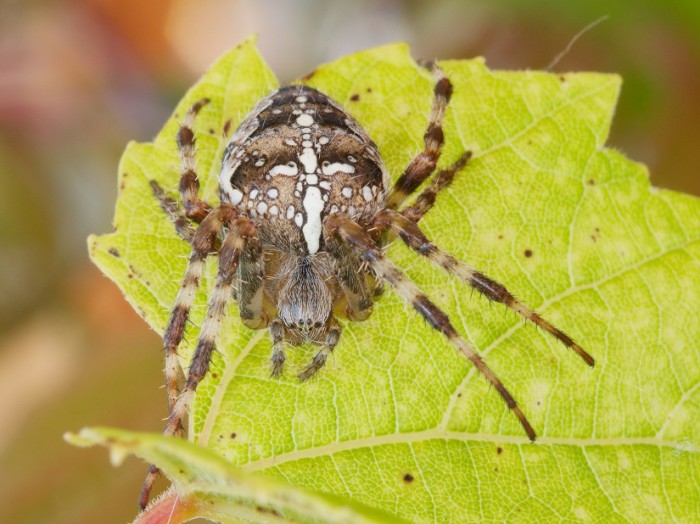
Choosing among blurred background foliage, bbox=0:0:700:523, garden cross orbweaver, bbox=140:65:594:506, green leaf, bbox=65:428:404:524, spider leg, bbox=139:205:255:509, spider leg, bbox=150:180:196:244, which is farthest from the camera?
blurred background foliage, bbox=0:0:700:523

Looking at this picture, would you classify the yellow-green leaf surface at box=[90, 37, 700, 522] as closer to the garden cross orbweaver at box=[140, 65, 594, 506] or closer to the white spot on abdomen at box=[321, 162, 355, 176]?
the garden cross orbweaver at box=[140, 65, 594, 506]

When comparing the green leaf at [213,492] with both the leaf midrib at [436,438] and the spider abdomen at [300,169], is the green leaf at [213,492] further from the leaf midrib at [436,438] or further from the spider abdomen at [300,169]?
the spider abdomen at [300,169]

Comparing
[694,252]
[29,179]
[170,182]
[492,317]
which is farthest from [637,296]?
[29,179]

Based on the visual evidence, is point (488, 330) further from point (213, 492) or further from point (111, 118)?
point (111, 118)

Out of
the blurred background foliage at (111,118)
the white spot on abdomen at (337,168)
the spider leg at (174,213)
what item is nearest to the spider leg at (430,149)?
the white spot on abdomen at (337,168)

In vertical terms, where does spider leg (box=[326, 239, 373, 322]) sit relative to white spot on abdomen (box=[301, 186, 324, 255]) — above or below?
below

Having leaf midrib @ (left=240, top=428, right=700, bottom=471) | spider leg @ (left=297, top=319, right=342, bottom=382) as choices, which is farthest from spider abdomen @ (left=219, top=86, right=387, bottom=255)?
leaf midrib @ (left=240, top=428, right=700, bottom=471)

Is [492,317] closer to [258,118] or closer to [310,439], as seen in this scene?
[310,439]

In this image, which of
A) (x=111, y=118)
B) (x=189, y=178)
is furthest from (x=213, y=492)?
(x=111, y=118)
